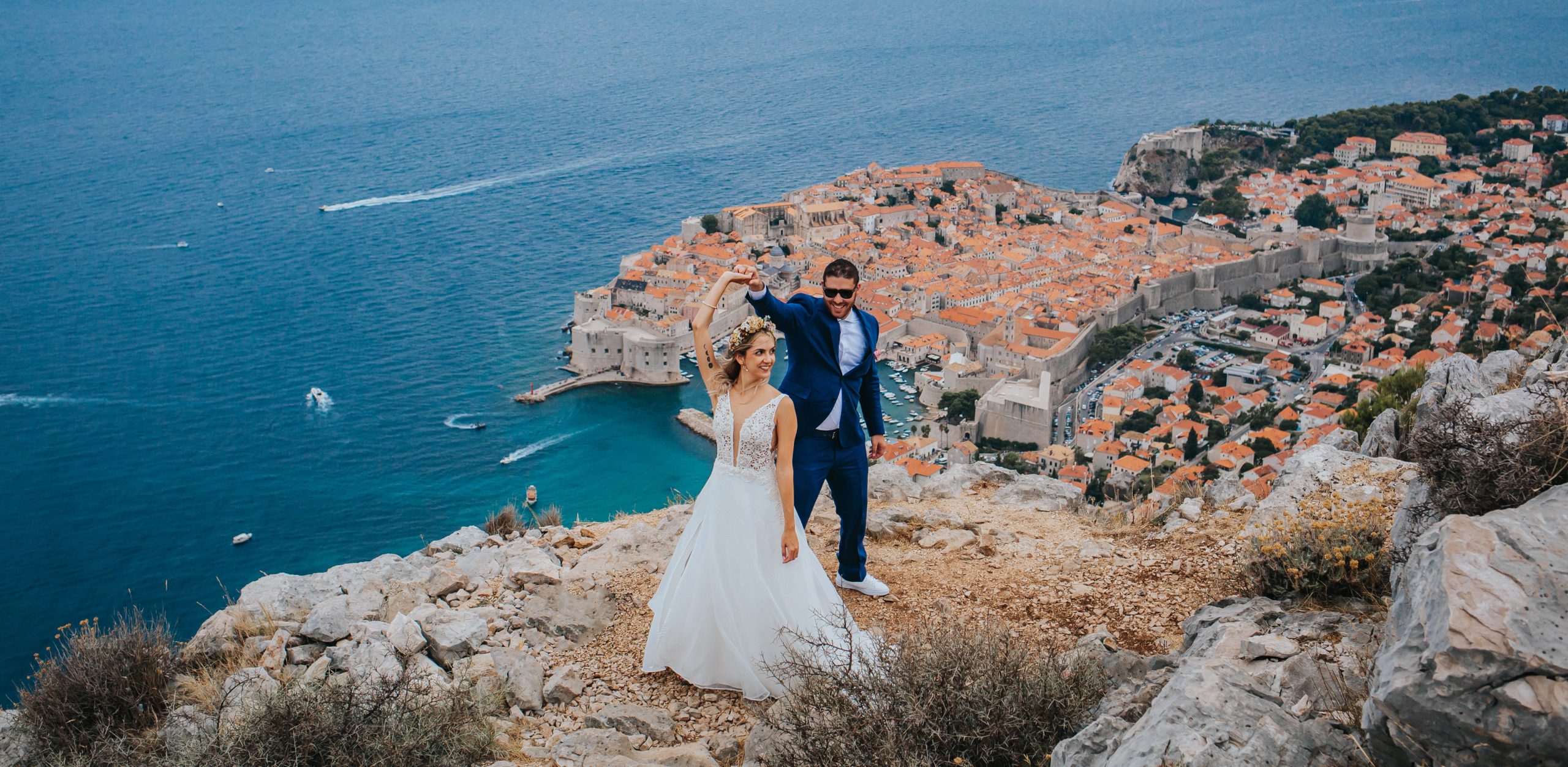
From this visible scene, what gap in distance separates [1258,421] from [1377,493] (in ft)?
72.7

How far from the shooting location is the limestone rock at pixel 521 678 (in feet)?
11.5

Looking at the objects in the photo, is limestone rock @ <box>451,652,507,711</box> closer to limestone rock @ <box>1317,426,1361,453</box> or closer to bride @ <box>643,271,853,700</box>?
bride @ <box>643,271,853,700</box>

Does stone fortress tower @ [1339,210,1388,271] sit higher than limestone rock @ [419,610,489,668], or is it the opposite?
limestone rock @ [419,610,489,668]

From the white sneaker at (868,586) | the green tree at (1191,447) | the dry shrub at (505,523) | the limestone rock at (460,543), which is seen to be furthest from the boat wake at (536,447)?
the white sneaker at (868,586)

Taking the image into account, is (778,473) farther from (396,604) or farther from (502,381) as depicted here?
(502,381)

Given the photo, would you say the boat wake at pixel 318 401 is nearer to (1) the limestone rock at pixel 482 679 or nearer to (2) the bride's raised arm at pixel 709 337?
(1) the limestone rock at pixel 482 679

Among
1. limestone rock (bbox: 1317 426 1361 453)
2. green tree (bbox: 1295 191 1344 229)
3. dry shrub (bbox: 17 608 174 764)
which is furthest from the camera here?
green tree (bbox: 1295 191 1344 229)

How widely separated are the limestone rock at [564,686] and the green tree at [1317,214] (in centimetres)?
4629

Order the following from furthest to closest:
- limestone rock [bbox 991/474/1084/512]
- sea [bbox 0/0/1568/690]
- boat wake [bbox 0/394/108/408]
A: boat wake [bbox 0/394/108/408]
sea [bbox 0/0/1568/690]
limestone rock [bbox 991/474/1084/512]

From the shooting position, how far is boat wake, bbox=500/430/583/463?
24.4 meters

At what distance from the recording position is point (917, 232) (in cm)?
4531

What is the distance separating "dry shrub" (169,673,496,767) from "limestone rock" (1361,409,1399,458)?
4684 millimetres

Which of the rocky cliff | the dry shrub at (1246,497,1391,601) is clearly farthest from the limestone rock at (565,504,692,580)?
the dry shrub at (1246,497,1391,601)

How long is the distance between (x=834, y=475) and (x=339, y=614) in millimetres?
2077
